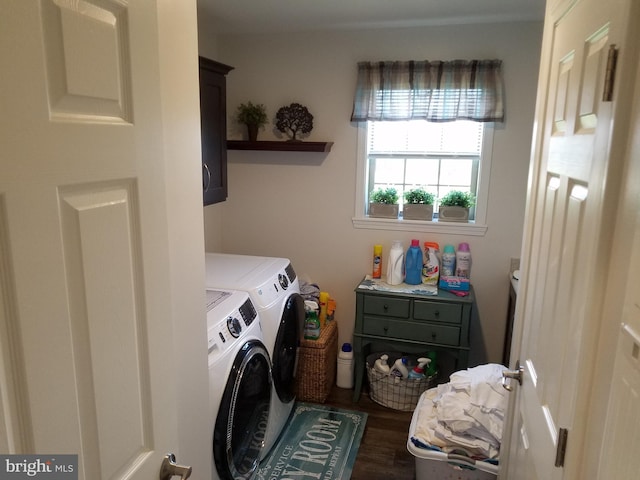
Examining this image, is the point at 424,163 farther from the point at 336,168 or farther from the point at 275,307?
the point at 275,307

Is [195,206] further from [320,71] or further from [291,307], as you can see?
[320,71]

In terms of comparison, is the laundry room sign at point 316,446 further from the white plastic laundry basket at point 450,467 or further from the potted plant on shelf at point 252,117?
the potted plant on shelf at point 252,117

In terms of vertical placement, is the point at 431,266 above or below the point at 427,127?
below

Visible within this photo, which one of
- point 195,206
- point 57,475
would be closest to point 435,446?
point 195,206

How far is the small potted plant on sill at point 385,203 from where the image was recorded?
300cm

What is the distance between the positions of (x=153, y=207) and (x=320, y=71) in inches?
92.4

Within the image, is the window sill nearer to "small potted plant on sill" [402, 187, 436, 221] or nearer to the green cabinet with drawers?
"small potted plant on sill" [402, 187, 436, 221]

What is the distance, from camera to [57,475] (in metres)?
0.69

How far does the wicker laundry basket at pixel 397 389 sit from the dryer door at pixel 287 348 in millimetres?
562

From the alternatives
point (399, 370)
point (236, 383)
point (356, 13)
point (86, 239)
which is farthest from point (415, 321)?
point (86, 239)

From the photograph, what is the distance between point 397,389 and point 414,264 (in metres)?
0.79

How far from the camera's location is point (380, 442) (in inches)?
100

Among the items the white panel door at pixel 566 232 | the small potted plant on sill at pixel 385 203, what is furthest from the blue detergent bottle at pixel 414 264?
the white panel door at pixel 566 232

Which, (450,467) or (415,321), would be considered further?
(415,321)
